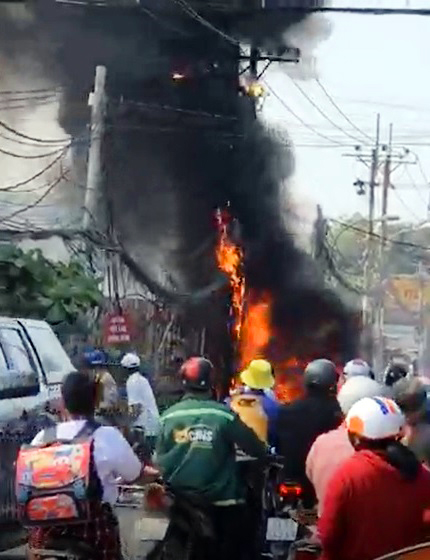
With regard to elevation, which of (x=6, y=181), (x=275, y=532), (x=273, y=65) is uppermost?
(x=273, y=65)

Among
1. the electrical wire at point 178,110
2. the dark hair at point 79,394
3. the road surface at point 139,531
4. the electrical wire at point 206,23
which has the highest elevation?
the electrical wire at point 206,23

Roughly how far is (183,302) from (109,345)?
439 inches

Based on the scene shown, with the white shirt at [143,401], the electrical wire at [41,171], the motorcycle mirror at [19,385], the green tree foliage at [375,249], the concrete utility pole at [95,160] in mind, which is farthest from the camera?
the green tree foliage at [375,249]

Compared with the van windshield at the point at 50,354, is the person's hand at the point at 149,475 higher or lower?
lower

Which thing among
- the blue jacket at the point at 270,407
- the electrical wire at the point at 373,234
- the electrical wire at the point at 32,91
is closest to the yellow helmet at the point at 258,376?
the blue jacket at the point at 270,407

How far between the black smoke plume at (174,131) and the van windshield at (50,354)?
64.7ft

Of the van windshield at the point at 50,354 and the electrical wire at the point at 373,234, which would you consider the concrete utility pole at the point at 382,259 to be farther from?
the van windshield at the point at 50,354

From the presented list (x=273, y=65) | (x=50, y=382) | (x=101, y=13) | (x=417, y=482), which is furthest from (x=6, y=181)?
(x=417, y=482)

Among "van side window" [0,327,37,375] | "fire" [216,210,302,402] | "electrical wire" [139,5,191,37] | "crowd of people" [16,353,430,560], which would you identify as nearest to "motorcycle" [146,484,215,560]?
"crowd of people" [16,353,430,560]

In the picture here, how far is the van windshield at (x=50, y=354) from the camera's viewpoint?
1229 cm

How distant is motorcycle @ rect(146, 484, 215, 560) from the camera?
8039 millimetres

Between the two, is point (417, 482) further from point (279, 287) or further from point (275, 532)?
point (279, 287)

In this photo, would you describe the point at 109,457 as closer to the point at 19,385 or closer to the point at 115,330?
the point at 19,385

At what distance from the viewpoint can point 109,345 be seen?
24.8 m
